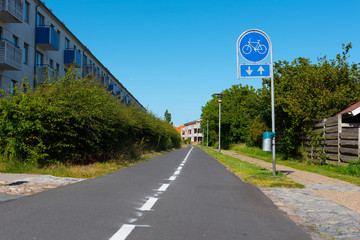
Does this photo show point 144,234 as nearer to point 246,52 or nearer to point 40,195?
point 40,195

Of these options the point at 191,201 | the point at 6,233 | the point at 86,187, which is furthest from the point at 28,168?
the point at 6,233

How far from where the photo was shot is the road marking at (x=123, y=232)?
150 inches

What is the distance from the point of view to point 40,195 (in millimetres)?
6383

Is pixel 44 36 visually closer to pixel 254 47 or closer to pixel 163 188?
pixel 254 47

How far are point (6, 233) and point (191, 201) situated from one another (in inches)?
132

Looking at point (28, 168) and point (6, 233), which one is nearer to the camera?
point (6, 233)

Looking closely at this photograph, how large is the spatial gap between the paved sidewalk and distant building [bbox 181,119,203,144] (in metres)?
139

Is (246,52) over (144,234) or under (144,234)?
over

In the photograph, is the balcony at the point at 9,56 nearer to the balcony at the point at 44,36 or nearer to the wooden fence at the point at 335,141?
the balcony at the point at 44,36

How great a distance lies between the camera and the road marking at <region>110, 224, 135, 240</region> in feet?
12.5

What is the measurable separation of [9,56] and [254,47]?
14.9m

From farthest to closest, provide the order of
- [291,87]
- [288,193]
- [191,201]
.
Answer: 1. [291,87]
2. [288,193]
3. [191,201]

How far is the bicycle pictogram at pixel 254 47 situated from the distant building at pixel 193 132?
443 feet

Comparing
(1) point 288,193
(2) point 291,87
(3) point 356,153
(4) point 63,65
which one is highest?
(4) point 63,65
